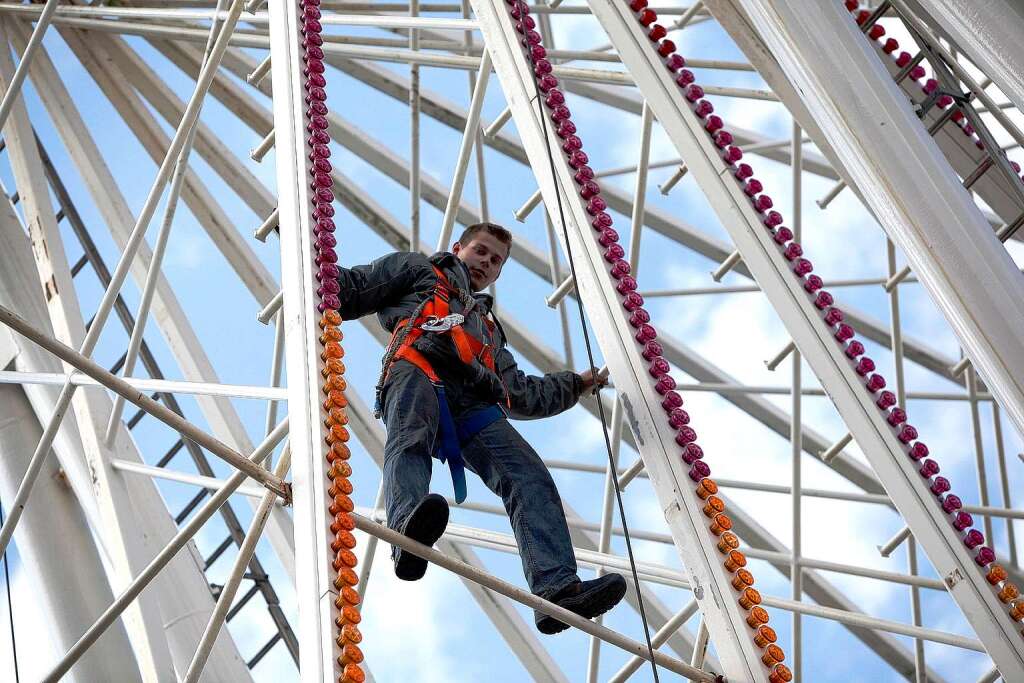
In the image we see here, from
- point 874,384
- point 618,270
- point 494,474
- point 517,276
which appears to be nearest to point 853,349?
point 874,384

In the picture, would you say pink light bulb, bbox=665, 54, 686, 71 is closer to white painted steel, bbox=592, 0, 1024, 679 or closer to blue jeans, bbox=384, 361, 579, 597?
white painted steel, bbox=592, 0, 1024, 679

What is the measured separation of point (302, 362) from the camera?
6.65 m

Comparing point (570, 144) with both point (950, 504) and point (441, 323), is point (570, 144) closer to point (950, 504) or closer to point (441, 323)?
point (441, 323)

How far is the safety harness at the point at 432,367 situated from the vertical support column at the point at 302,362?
665 millimetres

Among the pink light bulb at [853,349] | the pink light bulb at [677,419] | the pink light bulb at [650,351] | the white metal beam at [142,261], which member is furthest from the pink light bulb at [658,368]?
the white metal beam at [142,261]

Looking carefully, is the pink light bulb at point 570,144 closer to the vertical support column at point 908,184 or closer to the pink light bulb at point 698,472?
the vertical support column at point 908,184

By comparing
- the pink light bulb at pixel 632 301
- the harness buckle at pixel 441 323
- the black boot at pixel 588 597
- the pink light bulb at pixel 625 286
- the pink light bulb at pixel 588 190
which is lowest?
the black boot at pixel 588 597

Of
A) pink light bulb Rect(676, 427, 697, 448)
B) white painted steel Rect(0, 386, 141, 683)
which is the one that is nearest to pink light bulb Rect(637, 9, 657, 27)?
pink light bulb Rect(676, 427, 697, 448)

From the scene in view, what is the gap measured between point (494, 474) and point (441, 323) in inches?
30.6

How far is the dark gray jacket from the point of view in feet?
24.7

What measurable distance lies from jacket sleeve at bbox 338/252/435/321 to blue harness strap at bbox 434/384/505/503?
0.65m

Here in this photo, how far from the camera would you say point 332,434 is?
6383 millimetres

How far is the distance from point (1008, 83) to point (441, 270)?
337 centimetres

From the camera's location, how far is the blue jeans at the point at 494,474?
673cm
